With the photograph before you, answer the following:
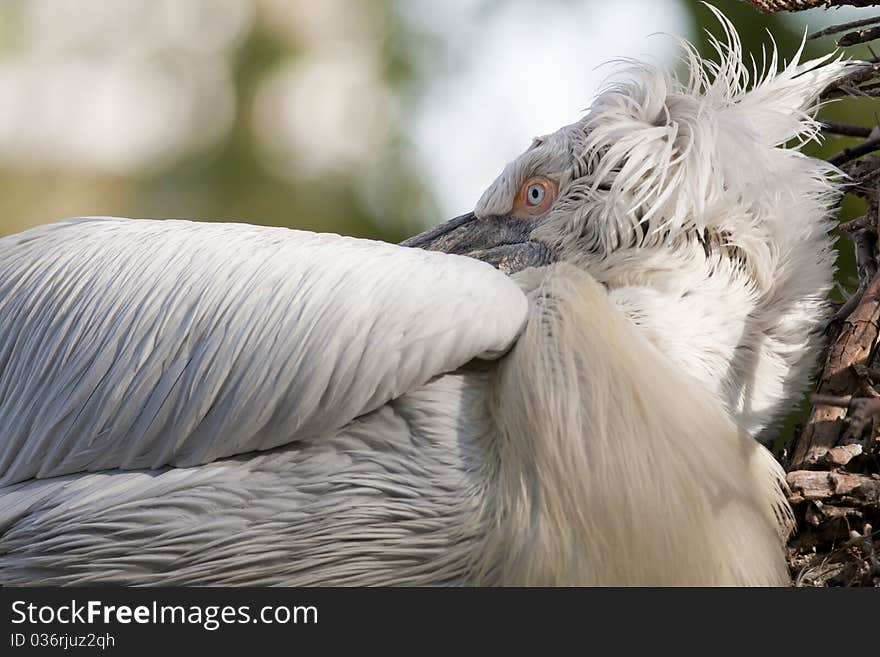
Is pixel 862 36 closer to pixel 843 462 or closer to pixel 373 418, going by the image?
pixel 843 462

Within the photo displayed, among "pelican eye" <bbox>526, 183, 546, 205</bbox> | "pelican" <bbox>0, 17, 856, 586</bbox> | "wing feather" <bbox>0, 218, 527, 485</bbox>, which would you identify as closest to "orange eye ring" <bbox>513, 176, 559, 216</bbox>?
"pelican eye" <bbox>526, 183, 546, 205</bbox>

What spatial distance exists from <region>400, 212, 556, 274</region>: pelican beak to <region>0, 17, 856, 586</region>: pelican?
21 cm

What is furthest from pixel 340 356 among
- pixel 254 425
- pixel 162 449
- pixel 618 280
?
pixel 618 280

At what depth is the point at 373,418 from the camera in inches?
45.3

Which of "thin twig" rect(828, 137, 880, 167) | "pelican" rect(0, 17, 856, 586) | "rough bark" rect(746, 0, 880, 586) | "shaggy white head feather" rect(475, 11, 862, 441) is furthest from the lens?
"thin twig" rect(828, 137, 880, 167)

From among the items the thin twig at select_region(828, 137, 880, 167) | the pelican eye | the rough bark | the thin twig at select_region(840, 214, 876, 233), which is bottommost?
the rough bark

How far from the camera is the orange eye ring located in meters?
1.54

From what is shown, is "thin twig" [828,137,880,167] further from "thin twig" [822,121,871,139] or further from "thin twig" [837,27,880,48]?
"thin twig" [837,27,880,48]

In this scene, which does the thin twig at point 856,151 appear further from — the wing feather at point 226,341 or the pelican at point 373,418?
the wing feather at point 226,341

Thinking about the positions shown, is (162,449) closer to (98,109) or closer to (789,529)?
(789,529)

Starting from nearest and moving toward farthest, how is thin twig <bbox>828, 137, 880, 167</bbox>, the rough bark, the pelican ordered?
1. the pelican
2. the rough bark
3. thin twig <bbox>828, 137, 880, 167</bbox>

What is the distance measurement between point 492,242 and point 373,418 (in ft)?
1.72

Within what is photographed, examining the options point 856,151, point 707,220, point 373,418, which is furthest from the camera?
point 856,151

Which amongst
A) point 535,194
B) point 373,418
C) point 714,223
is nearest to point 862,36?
point 714,223
